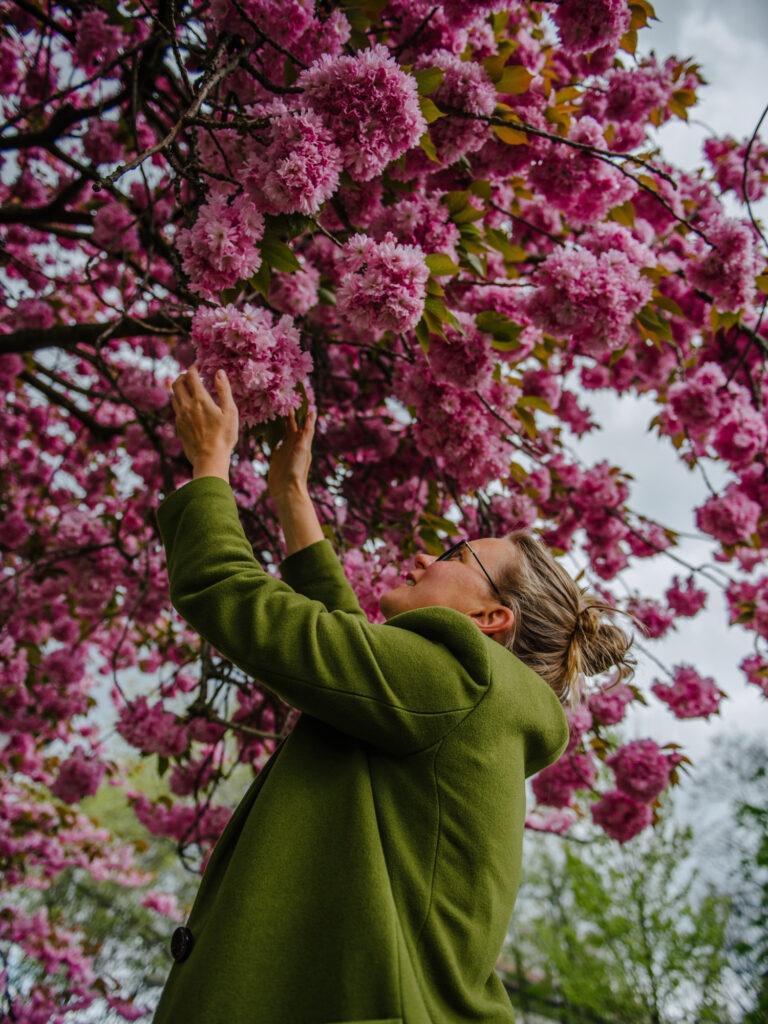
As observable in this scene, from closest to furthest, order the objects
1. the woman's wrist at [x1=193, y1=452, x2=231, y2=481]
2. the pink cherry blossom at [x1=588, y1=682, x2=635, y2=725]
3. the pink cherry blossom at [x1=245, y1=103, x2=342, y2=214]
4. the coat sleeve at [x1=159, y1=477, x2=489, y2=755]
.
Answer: the coat sleeve at [x1=159, y1=477, x2=489, y2=755], the woman's wrist at [x1=193, y1=452, x2=231, y2=481], the pink cherry blossom at [x1=245, y1=103, x2=342, y2=214], the pink cherry blossom at [x1=588, y1=682, x2=635, y2=725]

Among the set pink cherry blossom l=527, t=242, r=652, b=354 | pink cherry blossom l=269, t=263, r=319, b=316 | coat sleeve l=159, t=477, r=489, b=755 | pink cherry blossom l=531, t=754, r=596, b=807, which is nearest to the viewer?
coat sleeve l=159, t=477, r=489, b=755

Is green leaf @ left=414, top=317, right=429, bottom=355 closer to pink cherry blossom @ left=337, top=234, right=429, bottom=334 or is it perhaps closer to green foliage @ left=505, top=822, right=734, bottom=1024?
pink cherry blossom @ left=337, top=234, right=429, bottom=334

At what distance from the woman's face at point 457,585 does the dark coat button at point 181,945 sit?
0.68 m

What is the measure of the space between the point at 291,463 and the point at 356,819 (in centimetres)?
89

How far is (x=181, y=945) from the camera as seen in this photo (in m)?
1.00

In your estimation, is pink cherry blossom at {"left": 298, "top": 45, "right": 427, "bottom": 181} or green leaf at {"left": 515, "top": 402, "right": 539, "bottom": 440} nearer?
pink cherry blossom at {"left": 298, "top": 45, "right": 427, "bottom": 181}

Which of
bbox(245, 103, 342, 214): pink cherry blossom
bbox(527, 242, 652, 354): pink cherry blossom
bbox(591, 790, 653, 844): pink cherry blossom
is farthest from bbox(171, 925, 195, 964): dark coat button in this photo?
bbox(591, 790, 653, 844): pink cherry blossom

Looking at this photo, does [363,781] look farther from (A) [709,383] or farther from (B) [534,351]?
(A) [709,383]

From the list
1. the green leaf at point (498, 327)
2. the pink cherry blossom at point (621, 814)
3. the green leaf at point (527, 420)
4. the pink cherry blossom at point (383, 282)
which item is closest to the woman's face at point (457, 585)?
the pink cherry blossom at point (383, 282)

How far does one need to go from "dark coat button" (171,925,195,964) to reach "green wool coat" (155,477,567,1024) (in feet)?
0.05

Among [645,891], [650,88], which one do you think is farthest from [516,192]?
[645,891]

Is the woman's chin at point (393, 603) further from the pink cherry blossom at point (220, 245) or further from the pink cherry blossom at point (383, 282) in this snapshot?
the pink cherry blossom at point (220, 245)

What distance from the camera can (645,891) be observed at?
964cm

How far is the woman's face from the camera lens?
1455mm
